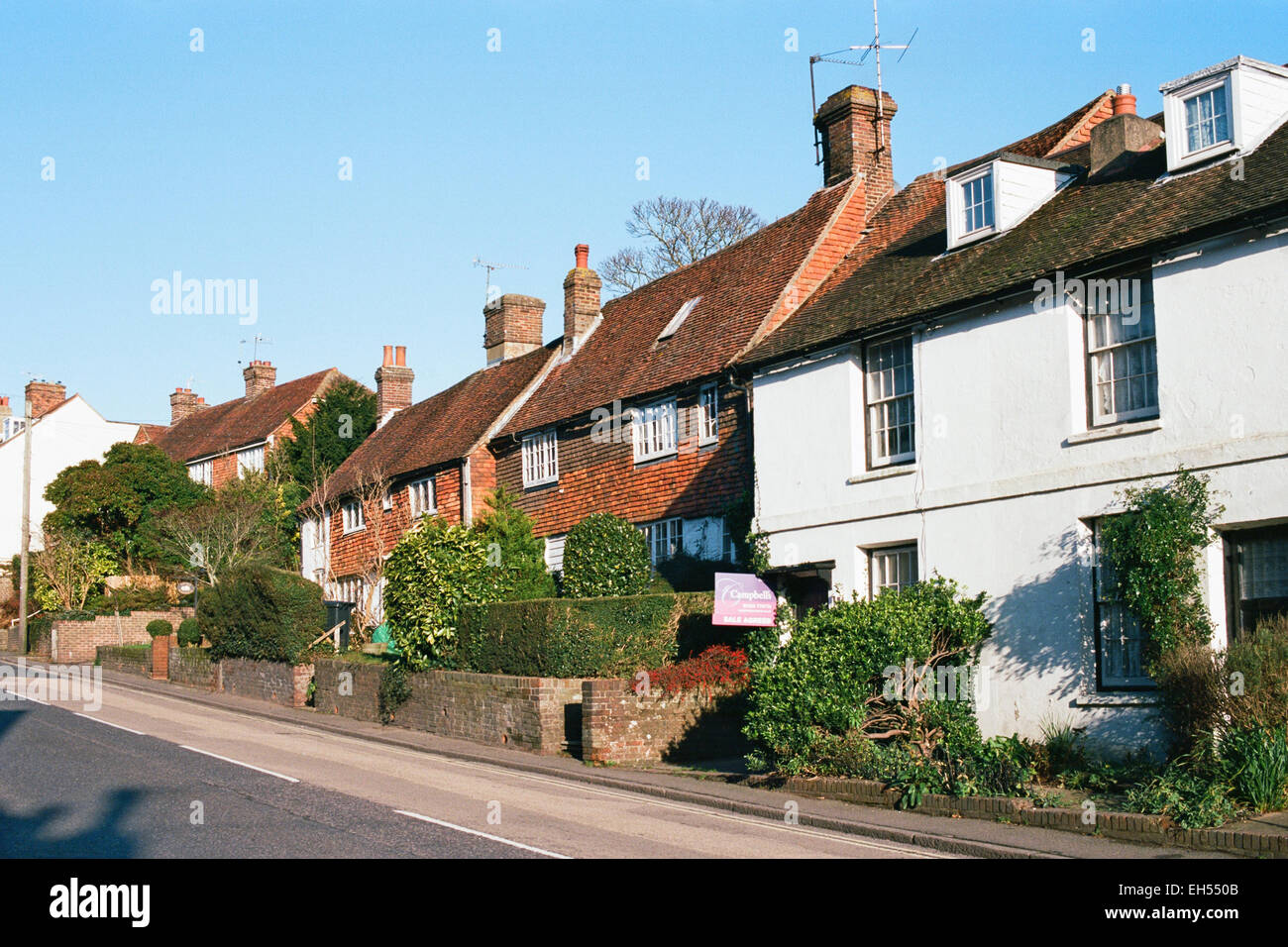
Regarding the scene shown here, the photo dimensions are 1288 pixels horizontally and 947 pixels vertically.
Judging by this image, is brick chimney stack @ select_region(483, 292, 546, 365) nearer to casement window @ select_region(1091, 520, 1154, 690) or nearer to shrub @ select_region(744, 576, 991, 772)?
shrub @ select_region(744, 576, 991, 772)

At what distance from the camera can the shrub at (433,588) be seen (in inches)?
958

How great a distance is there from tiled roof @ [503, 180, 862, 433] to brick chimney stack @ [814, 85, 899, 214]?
0.56m

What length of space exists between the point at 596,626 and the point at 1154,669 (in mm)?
9721

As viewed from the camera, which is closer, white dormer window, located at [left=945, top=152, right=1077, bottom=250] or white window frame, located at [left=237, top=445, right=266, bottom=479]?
white dormer window, located at [left=945, top=152, right=1077, bottom=250]

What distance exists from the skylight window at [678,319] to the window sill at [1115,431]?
43.7ft

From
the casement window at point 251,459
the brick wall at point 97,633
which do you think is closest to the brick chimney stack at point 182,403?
the casement window at point 251,459

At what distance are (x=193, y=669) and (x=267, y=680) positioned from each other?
5455mm

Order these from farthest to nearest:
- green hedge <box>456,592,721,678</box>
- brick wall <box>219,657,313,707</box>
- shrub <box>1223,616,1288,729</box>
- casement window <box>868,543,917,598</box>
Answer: brick wall <box>219,657,313,707</box> → green hedge <box>456,592,721,678</box> → casement window <box>868,543,917,598</box> → shrub <box>1223,616,1288,729</box>

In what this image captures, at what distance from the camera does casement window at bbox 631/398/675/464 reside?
25.3 m

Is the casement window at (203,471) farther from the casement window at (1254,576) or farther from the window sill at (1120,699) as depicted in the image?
the casement window at (1254,576)

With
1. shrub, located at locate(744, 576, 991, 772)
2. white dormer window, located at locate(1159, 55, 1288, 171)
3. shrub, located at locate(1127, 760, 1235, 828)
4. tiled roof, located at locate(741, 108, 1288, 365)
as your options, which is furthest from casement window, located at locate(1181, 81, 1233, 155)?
shrub, located at locate(1127, 760, 1235, 828)

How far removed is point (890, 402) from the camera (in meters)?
18.2

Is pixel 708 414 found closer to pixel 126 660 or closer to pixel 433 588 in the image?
pixel 433 588
